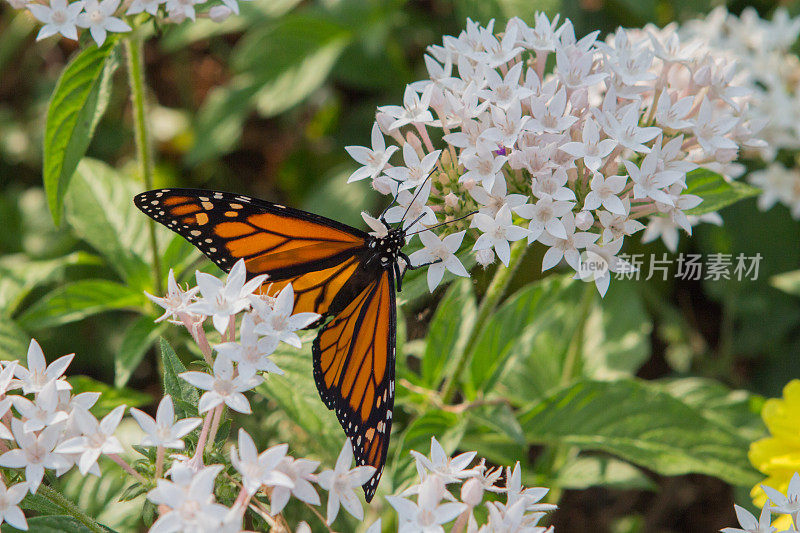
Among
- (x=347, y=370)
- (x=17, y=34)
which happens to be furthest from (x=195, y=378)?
(x=17, y=34)

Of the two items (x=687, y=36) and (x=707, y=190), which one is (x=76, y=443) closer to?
(x=707, y=190)

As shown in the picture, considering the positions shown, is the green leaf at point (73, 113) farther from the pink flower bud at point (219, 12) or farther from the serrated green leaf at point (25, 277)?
the serrated green leaf at point (25, 277)

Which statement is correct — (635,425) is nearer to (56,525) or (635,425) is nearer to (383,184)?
(383,184)

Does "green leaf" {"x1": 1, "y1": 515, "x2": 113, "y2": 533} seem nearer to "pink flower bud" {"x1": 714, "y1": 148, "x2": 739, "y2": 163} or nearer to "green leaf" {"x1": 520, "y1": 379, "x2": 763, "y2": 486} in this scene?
"green leaf" {"x1": 520, "y1": 379, "x2": 763, "y2": 486}

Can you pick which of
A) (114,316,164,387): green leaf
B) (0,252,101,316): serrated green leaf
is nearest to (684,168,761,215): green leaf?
(114,316,164,387): green leaf

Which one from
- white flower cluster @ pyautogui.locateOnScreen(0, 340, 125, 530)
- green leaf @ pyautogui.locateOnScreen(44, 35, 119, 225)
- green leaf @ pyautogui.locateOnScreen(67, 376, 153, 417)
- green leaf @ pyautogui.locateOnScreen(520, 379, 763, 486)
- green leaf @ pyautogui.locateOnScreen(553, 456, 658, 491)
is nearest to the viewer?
white flower cluster @ pyautogui.locateOnScreen(0, 340, 125, 530)

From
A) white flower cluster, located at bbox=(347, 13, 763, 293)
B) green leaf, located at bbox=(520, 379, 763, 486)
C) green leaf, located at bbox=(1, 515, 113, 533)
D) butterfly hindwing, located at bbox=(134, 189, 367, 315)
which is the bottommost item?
green leaf, located at bbox=(1, 515, 113, 533)
